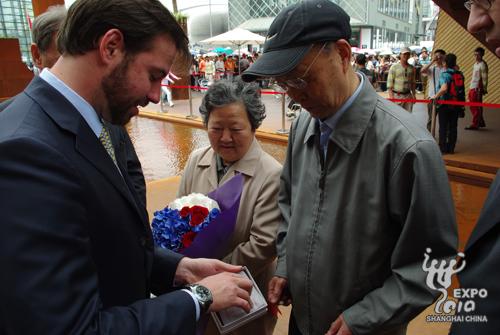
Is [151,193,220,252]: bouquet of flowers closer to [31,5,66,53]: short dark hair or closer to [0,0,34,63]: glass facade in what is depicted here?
[31,5,66,53]: short dark hair

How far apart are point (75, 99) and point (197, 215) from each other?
0.86 meters

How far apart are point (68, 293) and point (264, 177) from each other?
1.44 m

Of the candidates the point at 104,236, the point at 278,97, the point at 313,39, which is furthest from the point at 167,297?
the point at 278,97

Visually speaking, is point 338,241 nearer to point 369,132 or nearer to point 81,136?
point 369,132

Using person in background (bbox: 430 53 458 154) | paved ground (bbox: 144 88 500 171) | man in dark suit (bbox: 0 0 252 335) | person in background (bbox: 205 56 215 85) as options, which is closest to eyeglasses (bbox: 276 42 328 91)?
man in dark suit (bbox: 0 0 252 335)

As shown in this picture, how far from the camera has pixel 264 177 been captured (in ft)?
7.53

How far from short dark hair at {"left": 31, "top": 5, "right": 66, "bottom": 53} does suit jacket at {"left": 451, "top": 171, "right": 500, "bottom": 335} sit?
2.67 m

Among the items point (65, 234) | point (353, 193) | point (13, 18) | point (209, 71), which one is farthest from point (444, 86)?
point (13, 18)

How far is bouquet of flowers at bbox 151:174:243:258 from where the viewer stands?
6.15 feet

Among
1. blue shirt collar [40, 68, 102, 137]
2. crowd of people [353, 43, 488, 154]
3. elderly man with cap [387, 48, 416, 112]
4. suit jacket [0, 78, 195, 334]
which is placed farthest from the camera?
elderly man with cap [387, 48, 416, 112]

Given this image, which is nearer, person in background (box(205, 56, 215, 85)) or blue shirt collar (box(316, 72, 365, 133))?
blue shirt collar (box(316, 72, 365, 133))

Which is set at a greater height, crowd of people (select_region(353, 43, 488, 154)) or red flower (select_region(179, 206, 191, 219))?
red flower (select_region(179, 206, 191, 219))

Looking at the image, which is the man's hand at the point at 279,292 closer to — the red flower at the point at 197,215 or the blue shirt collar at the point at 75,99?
the red flower at the point at 197,215

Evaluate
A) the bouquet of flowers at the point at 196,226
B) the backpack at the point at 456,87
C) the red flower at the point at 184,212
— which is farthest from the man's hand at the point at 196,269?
the backpack at the point at 456,87
